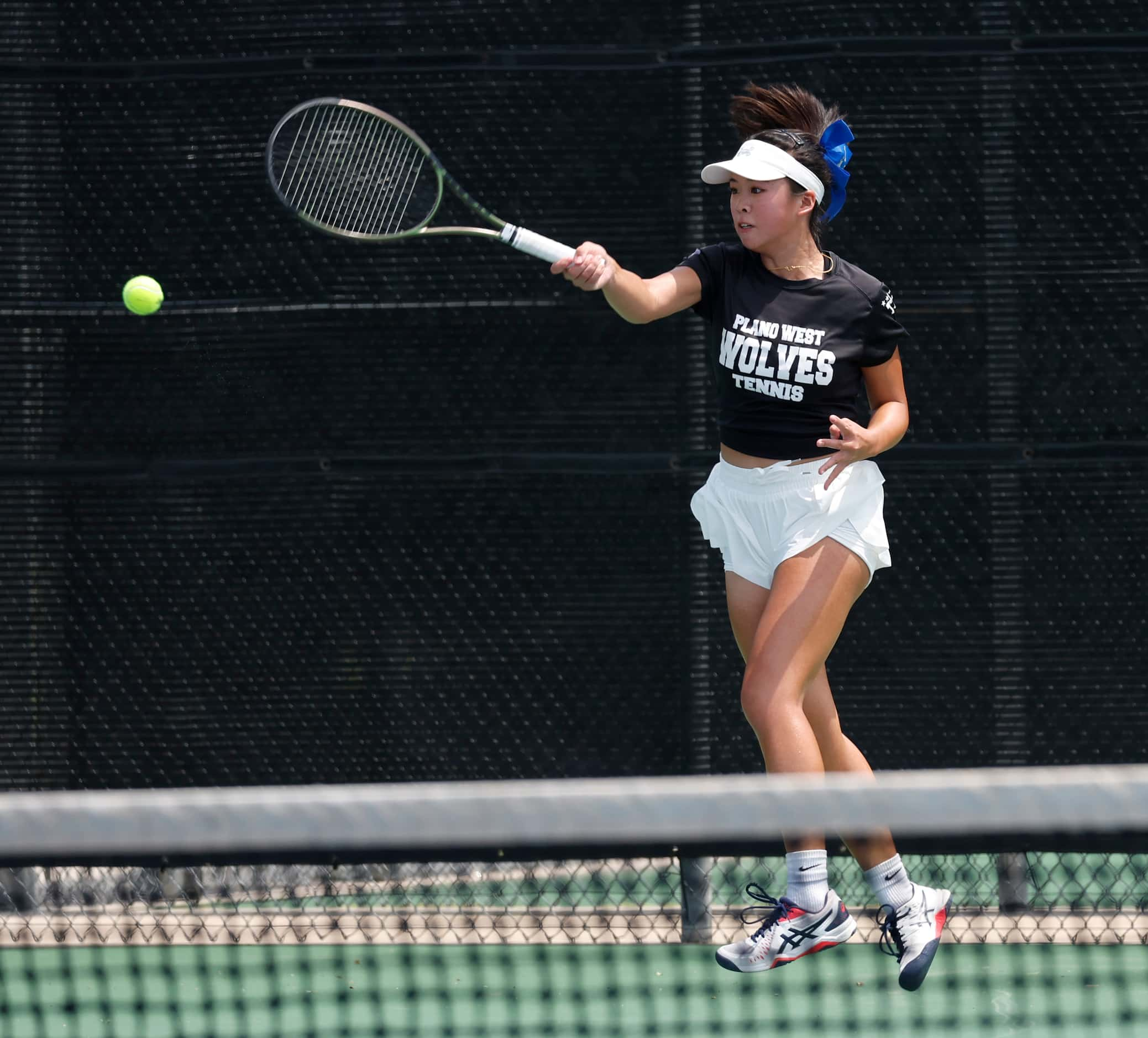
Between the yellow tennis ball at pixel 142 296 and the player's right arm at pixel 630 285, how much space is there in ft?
4.37

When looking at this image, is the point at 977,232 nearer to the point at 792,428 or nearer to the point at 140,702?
the point at 792,428

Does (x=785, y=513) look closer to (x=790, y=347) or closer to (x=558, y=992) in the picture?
(x=790, y=347)

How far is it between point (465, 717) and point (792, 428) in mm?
1333

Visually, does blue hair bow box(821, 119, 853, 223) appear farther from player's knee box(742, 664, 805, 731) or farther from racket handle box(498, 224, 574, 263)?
player's knee box(742, 664, 805, 731)

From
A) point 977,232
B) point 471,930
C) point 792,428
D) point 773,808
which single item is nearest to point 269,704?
point 471,930

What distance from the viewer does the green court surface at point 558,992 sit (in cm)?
333

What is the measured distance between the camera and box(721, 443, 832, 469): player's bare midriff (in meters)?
3.12

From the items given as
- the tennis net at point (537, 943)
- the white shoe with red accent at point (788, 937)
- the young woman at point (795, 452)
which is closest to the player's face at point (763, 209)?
the young woman at point (795, 452)

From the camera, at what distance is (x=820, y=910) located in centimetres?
297

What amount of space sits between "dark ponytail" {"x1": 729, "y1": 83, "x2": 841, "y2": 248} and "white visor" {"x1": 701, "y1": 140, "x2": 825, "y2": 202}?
36 millimetres

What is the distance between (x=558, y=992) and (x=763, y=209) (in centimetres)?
184

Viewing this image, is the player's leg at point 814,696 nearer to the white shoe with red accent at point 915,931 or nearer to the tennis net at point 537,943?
the white shoe with red accent at point 915,931

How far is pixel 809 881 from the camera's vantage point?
9.77 feet

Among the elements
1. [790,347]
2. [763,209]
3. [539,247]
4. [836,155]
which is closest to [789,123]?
[836,155]
